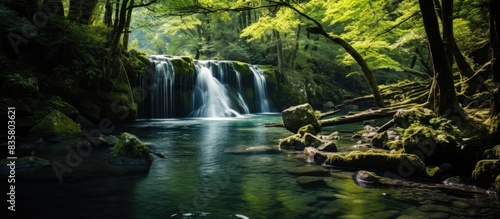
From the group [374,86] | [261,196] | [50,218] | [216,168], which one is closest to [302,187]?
[261,196]

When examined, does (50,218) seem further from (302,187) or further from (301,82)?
(301,82)

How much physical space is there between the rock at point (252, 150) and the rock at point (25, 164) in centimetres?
424

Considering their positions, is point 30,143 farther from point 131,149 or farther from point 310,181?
point 310,181

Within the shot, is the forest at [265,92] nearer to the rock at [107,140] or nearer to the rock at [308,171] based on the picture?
the rock at [107,140]

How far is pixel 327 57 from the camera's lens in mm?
36094

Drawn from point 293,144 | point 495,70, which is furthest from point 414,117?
point 293,144

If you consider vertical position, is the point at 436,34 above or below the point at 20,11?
below

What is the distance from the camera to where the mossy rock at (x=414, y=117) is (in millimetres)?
7570

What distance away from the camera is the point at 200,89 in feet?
75.8

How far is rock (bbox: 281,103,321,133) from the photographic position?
11930 mm

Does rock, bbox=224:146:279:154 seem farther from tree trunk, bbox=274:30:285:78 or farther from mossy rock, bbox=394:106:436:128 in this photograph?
tree trunk, bbox=274:30:285:78

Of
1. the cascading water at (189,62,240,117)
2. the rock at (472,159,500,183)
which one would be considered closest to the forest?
the rock at (472,159,500,183)

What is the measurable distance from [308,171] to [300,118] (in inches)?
204

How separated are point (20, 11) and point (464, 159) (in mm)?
14491
